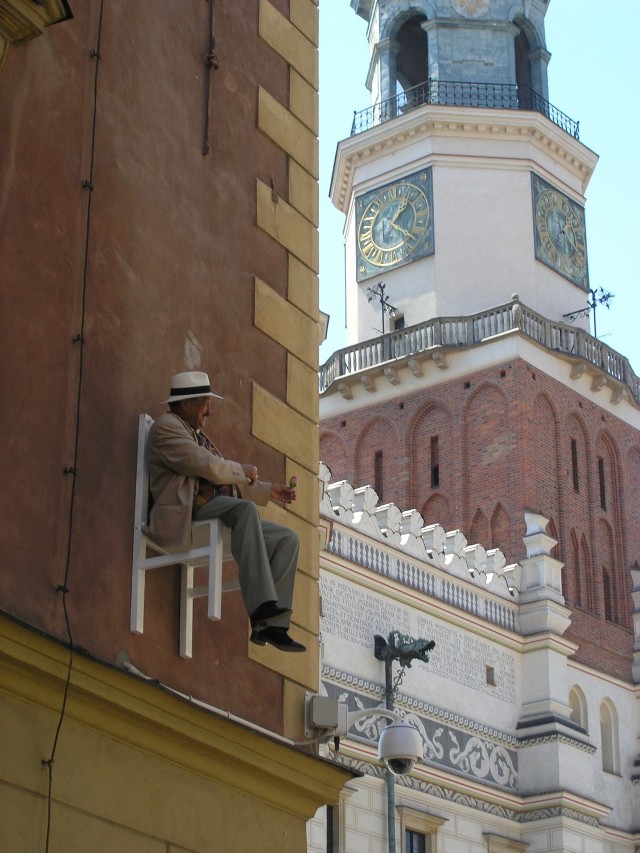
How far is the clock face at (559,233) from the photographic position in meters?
41.0

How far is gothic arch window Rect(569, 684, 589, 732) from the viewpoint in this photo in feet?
108

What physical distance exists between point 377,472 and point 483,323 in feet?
13.1

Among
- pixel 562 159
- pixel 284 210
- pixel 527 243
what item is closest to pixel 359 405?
pixel 527 243

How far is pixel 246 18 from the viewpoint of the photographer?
395 inches

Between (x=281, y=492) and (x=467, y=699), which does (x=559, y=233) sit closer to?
(x=467, y=699)

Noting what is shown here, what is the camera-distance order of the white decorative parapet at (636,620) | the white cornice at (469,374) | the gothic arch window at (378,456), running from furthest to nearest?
the gothic arch window at (378,456) → the white cornice at (469,374) → the white decorative parapet at (636,620)

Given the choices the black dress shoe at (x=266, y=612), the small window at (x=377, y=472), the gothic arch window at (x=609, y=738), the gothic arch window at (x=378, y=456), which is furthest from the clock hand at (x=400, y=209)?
the black dress shoe at (x=266, y=612)

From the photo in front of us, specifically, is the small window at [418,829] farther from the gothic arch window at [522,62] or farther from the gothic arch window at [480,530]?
the gothic arch window at [522,62]

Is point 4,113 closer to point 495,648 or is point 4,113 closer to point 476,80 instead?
point 495,648

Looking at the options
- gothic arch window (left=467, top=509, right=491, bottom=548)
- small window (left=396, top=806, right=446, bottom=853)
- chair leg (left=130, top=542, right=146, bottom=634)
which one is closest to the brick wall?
gothic arch window (left=467, top=509, right=491, bottom=548)

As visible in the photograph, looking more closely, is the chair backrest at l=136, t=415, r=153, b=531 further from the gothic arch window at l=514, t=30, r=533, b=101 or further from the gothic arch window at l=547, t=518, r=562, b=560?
the gothic arch window at l=514, t=30, r=533, b=101

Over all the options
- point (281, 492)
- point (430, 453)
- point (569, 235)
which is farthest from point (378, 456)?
point (281, 492)

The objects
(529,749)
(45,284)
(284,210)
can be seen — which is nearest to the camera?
(45,284)

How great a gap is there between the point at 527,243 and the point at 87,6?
32.6 metres
